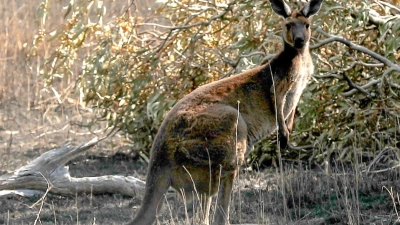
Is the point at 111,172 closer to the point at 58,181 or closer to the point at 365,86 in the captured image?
the point at 58,181

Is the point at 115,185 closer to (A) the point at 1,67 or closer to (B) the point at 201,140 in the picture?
(B) the point at 201,140

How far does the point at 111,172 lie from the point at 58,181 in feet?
5.36

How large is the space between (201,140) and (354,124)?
9.21 ft

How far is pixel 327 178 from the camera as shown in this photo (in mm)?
6387

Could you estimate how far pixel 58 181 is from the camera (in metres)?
6.34

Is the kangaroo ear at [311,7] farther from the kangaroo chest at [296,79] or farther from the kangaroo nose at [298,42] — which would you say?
the kangaroo chest at [296,79]

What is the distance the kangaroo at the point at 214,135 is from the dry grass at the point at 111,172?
9.9 inches

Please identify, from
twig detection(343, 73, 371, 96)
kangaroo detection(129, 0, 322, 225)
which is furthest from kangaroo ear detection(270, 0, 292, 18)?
twig detection(343, 73, 371, 96)

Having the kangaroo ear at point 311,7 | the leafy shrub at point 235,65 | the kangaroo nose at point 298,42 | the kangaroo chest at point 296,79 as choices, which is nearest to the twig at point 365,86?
the leafy shrub at point 235,65

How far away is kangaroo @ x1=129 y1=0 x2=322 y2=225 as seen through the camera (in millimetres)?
4738

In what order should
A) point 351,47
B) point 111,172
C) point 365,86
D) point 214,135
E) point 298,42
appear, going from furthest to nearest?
1. point 111,172
2. point 365,86
3. point 351,47
4. point 298,42
5. point 214,135

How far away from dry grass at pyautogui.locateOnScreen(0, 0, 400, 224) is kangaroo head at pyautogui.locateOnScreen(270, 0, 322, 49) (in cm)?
107

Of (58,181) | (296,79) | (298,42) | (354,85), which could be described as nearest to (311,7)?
(298,42)

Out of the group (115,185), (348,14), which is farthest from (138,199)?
(348,14)
